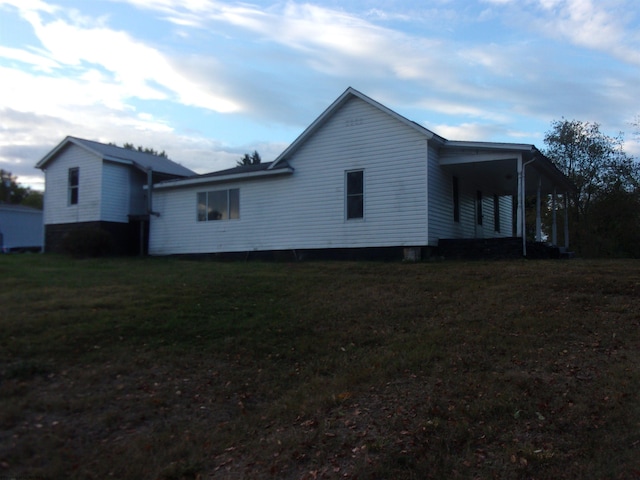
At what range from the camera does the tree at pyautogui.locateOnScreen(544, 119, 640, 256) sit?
2783 cm

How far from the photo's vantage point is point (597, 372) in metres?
6.87

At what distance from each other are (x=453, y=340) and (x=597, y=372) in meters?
1.94

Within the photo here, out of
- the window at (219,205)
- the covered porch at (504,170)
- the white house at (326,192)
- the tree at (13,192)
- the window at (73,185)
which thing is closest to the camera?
the covered porch at (504,170)

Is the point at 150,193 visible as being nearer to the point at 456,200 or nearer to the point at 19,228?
the point at 456,200

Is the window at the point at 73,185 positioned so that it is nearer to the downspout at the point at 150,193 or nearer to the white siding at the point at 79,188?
the white siding at the point at 79,188

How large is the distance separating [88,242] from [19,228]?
17.7 m

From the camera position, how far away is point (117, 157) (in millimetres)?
22547

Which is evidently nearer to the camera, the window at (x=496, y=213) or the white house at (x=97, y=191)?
the white house at (x=97, y=191)

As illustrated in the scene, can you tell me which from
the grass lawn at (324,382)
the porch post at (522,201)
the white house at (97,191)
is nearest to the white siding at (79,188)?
the white house at (97,191)

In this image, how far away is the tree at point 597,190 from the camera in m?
27.8

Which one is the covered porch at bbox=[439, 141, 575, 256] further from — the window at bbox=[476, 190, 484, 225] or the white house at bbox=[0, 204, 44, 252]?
the white house at bbox=[0, 204, 44, 252]

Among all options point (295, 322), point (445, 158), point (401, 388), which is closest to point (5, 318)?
point (295, 322)

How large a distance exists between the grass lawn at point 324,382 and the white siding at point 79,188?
36.7 ft

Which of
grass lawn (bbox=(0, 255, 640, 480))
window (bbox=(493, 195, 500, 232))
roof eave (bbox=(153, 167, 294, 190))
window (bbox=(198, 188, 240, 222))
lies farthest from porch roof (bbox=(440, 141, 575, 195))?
window (bbox=(198, 188, 240, 222))
